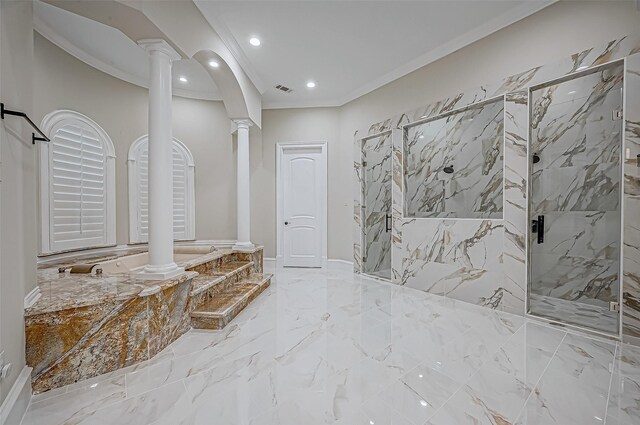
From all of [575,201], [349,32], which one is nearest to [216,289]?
[349,32]

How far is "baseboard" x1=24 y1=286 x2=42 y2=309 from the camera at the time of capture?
169 cm

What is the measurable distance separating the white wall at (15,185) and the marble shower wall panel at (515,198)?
12.4ft

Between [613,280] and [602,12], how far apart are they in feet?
8.73

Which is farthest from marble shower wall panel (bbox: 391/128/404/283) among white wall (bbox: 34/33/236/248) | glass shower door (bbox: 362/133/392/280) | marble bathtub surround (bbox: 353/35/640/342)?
white wall (bbox: 34/33/236/248)

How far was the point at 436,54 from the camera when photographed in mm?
3609

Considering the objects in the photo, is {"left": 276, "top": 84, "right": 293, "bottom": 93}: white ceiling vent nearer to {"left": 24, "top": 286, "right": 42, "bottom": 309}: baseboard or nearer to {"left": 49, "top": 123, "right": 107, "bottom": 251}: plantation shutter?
{"left": 49, "top": 123, "right": 107, "bottom": 251}: plantation shutter

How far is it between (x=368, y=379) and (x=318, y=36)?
3457 millimetres

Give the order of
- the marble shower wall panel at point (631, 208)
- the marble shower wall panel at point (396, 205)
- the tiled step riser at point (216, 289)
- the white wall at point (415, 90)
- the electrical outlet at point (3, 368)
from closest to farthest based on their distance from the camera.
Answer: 1. the electrical outlet at point (3, 368)
2. the marble shower wall panel at point (631, 208)
3. the white wall at point (415, 90)
4. the tiled step riser at point (216, 289)
5. the marble shower wall panel at point (396, 205)

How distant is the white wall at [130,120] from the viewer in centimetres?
323

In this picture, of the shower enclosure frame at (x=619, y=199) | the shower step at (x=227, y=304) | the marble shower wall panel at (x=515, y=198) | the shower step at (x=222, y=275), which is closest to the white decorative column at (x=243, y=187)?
the shower step at (x=222, y=275)

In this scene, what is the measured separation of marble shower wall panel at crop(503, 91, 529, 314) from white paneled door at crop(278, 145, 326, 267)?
2.88 meters

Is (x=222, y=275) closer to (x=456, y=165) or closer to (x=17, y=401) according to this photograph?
(x=17, y=401)

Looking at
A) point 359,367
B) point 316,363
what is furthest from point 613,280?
point 316,363

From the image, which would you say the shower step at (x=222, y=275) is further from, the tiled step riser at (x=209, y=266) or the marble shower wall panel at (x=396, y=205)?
the marble shower wall panel at (x=396, y=205)
